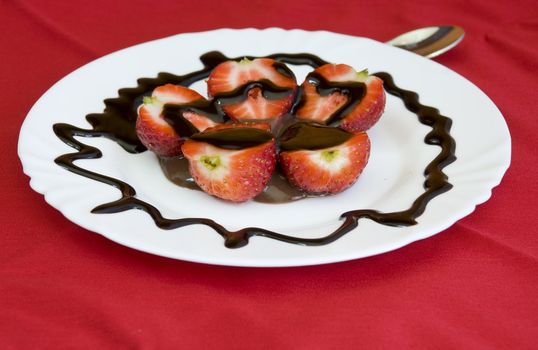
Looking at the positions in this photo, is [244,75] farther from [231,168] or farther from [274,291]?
[274,291]

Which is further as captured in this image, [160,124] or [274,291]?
[160,124]

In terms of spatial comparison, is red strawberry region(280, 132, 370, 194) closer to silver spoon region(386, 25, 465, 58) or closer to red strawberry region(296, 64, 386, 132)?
red strawberry region(296, 64, 386, 132)

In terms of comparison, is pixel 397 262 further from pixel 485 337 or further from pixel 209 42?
pixel 209 42

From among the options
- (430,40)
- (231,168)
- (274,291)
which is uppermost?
(430,40)

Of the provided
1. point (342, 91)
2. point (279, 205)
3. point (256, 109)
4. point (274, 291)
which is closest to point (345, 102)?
point (342, 91)

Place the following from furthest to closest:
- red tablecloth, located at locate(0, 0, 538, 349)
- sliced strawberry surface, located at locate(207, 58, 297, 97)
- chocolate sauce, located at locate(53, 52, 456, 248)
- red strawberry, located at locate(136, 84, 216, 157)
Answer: sliced strawberry surface, located at locate(207, 58, 297, 97), red strawberry, located at locate(136, 84, 216, 157), chocolate sauce, located at locate(53, 52, 456, 248), red tablecloth, located at locate(0, 0, 538, 349)

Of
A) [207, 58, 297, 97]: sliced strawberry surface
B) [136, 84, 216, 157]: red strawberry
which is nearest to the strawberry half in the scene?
[136, 84, 216, 157]: red strawberry
